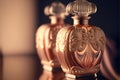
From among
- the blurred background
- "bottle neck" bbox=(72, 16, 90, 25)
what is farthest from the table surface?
"bottle neck" bbox=(72, 16, 90, 25)

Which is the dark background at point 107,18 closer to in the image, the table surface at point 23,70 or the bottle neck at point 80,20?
the table surface at point 23,70

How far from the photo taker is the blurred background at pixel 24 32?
1373mm

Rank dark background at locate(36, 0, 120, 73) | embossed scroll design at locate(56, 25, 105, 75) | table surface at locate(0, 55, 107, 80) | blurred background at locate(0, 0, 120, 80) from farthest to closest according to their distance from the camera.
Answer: dark background at locate(36, 0, 120, 73) < blurred background at locate(0, 0, 120, 80) < table surface at locate(0, 55, 107, 80) < embossed scroll design at locate(56, 25, 105, 75)

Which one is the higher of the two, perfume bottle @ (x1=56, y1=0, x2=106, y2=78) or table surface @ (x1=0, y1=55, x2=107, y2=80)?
perfume bottle @ (x1=56, y1=0, x2=106, y2=78)

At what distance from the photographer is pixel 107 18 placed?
5.83ft

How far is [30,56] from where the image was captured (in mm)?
1583

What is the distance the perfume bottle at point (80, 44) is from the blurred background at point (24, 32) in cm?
28

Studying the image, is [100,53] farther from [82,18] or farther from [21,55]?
[21,55]

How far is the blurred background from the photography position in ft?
4.50

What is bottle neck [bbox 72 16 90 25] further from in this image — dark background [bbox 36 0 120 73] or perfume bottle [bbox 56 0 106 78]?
dark background [bbox 36 0 120 73]

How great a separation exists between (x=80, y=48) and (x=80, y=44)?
1cm

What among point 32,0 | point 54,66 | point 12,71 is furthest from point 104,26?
point 12,71

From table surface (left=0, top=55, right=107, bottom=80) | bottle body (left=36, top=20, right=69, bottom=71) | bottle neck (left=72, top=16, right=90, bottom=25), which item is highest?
bottle neck (left=72, top=16, right=90, bottom=25)

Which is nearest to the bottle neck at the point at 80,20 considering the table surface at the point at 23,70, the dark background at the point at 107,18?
the table surface at the point at 23,70
